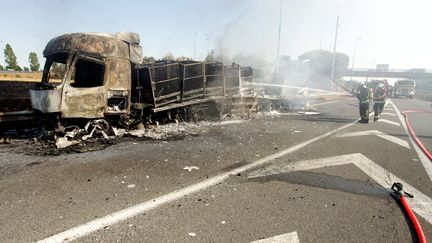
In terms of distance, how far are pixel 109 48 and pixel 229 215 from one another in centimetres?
613

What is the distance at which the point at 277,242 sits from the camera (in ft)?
10.2

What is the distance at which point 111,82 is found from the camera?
8109 millimetres

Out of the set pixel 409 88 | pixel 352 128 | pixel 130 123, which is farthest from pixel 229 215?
pixel 409 88

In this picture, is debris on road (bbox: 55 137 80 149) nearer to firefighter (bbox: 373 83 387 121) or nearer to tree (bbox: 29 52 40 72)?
firefighter (bbox: 373 83 387 121)

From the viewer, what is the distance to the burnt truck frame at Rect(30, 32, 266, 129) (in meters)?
7.14

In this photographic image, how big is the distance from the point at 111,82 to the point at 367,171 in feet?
20.9

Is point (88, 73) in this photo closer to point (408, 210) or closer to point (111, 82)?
point (111, 82)

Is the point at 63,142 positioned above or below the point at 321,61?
below

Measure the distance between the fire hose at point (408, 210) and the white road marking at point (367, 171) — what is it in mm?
115

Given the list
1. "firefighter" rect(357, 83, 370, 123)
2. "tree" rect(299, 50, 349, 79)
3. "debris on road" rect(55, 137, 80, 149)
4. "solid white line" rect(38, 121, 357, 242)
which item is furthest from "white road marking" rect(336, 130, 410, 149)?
"tree" rect(299, 50, 349, 79)

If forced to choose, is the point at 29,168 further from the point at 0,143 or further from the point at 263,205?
the point at 263,205

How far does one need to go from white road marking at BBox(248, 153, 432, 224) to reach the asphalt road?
0.02 meters

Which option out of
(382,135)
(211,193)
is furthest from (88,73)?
(382,135)

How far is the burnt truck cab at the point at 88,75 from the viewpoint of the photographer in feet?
23.0
